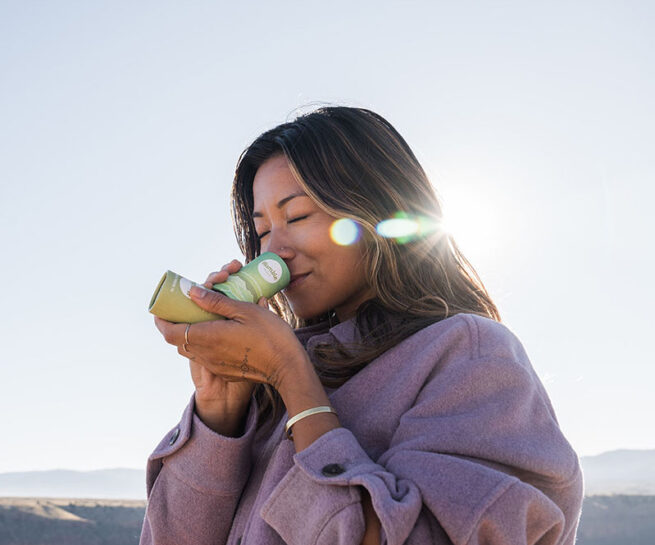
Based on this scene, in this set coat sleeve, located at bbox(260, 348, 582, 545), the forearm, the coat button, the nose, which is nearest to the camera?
coat sleeve, located at bbox(260, 348, 582, 545)

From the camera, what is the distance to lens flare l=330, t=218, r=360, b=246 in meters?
2.56

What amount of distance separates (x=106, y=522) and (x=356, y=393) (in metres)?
23.7

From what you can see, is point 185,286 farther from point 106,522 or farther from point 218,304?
point 106,522

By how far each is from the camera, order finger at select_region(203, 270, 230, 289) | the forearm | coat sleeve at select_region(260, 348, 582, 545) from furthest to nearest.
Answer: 1. finger at select_region(203, 270, 230, 289)
2. the forearm
3. coat sleeve at select_region(260, 348, 582, 545)

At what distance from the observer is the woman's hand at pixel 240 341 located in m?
2.09

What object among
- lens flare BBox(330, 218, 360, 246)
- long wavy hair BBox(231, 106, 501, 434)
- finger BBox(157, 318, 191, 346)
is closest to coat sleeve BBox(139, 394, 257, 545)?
long wavy hair BBox(231, 106, 501, 434)

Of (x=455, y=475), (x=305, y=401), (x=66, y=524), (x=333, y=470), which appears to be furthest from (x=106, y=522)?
(x=455, y=475)

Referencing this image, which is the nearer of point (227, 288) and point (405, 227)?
point (227, 288)

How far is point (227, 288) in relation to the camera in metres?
2.29

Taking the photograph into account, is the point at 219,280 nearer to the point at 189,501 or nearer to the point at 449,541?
the point at 189,501

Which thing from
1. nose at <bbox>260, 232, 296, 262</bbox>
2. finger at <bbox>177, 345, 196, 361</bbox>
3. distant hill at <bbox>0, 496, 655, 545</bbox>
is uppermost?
nose at <bbox>260, 232, 296, 262</bbox>

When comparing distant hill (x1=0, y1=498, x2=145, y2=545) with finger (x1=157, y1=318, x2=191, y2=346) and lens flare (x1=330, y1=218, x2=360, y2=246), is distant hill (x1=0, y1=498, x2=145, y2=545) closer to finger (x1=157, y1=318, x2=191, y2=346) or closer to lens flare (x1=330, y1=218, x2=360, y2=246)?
lens flare (x1=330, y1=218, x2=360, y2=246)

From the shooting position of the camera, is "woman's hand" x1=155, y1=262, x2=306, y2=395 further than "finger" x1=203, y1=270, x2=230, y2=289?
No

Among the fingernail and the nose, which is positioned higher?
the nose
